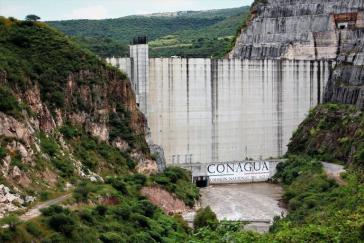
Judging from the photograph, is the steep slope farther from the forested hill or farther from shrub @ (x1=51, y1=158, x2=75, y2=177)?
the forested hill

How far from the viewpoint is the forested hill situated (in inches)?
4141

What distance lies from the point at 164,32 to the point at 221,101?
300ft

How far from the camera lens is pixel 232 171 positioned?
61094 mm

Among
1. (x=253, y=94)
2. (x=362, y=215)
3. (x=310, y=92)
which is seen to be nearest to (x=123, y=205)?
(x=362, y=215)

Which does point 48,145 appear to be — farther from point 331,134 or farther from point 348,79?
point 348,79

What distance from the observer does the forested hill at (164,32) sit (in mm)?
105188

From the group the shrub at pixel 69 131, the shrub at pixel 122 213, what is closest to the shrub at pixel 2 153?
the shrub at pixel 122 213

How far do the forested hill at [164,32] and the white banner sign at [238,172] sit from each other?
37.2 m

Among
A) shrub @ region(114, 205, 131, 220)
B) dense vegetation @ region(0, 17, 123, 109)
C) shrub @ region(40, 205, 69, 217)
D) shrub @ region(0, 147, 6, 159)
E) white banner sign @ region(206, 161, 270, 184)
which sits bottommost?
white banner sign @ region(206, 161, 270, 184)

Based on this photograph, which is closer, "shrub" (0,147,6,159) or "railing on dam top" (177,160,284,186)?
"shrub" (0,147,6,159)

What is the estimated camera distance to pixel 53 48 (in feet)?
173

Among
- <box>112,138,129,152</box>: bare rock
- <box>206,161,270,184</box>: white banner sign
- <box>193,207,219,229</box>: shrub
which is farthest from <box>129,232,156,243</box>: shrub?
<box>206,161,270,184</box>: white banner sign

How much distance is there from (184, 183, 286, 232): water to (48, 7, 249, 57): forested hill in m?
39.8

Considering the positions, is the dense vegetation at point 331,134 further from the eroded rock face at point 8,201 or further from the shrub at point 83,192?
the eroded rock face at point 8,201
